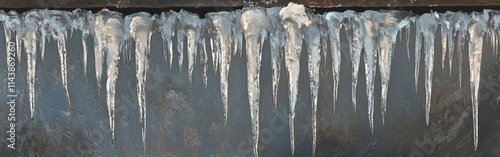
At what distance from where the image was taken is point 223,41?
199 cm

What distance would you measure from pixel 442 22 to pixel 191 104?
920 millimetres

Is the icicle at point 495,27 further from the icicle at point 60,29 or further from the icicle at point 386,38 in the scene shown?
the icicle at point 60,29

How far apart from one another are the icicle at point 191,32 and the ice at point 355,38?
462 millimetres

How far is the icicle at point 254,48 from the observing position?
6.23 ft

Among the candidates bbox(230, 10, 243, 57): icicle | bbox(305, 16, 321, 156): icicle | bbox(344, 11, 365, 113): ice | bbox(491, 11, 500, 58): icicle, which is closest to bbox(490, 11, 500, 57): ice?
bbox(491, 11, 500, 58): icicle

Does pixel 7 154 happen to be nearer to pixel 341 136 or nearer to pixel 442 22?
pixel 341 136

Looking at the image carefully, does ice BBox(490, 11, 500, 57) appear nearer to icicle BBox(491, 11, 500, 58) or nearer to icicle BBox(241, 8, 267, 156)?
icicle BBox(491, 11, 500, 58)

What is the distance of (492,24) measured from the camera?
199cm

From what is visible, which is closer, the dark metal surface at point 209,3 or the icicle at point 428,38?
the dark metal surface at point 209,3

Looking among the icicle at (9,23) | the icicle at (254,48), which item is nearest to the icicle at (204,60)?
the icicle at (254,48)

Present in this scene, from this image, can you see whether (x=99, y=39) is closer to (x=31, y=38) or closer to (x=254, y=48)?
(x=31, y=38)

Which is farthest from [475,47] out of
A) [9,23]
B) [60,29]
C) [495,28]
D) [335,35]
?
[9,23]

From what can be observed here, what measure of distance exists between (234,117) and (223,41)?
45cm

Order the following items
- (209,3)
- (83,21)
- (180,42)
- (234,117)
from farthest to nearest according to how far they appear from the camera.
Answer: (234,117) → (180,42) → (83,21) → (209,3)
